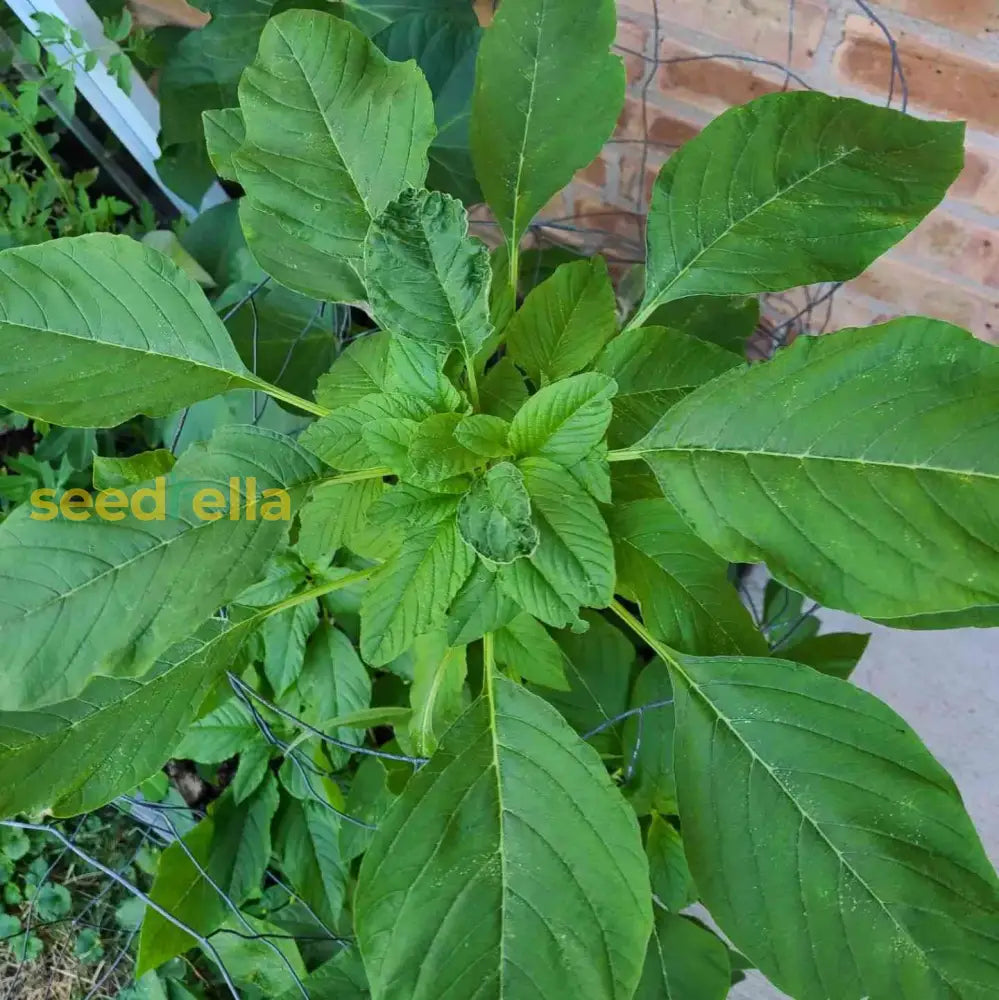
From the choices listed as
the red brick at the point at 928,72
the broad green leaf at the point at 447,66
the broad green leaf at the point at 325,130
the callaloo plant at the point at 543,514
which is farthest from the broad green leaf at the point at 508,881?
the red brick at the point at 928,72

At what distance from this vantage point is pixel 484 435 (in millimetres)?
632

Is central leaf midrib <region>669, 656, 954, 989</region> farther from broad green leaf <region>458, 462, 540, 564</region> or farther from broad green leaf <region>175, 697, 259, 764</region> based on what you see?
broad green leaf <region>175, 697, 259, 764</region>

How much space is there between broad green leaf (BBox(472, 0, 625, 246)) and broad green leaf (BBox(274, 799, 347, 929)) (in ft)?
2.69

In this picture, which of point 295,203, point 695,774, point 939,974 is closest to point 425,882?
point 695,774

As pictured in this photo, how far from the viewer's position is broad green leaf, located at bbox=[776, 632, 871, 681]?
35.9 inches

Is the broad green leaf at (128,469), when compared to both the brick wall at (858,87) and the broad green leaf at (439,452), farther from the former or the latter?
the brick wall at (858,87)

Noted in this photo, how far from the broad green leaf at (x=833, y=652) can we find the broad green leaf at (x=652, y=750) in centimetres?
15

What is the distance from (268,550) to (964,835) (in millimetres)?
531

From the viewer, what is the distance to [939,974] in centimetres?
54

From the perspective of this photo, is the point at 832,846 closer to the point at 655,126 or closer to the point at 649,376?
the point at 649,376

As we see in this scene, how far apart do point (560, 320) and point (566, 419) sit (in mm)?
162

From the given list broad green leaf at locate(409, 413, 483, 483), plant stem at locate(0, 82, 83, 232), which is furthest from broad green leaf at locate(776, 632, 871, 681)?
plant stem at locate(0, 82, 83, 232)

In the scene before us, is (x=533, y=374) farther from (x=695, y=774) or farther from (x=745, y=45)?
(x=745, y=45)

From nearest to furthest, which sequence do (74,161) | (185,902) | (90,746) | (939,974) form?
(939,974)
(90,746)
(185,902)
(74,161)
